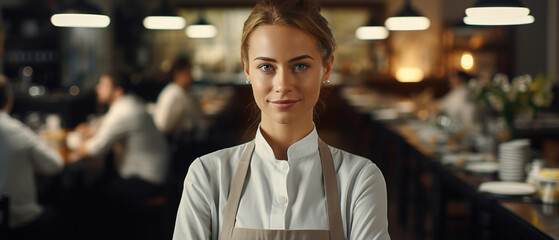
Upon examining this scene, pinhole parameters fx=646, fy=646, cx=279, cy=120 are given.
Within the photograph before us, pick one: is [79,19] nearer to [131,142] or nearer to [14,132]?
[131,142]

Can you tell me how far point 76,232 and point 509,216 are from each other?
317 centimetres

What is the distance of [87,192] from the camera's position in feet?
16.6

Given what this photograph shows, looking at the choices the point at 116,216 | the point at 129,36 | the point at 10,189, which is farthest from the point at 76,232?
the point at 129,36

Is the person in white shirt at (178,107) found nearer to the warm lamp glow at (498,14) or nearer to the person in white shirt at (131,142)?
the person in white shirt at (131,142)

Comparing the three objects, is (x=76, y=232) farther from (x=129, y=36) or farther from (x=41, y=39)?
(x=129, y=36)

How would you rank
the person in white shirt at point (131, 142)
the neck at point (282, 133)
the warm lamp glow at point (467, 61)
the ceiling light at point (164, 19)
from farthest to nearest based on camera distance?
the warm lamp glow at point (467, 61)
the ceiling light at point (164, 19)
the person in white shirt at point (131, 142)
the neck at point (282, 133)

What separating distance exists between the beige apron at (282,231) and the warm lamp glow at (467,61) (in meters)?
12.9

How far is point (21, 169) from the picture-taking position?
3.77m

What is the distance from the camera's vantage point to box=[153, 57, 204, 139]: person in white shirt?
660cm

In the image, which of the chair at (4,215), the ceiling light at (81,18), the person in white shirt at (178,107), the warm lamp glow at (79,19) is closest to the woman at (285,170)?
the chair at (4,215)

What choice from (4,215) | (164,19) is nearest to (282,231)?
(4,215)

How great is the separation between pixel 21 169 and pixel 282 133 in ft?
9.05

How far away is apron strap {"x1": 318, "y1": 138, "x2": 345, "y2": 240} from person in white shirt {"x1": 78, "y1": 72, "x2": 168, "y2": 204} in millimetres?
3520

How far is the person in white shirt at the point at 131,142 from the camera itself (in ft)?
16.0
